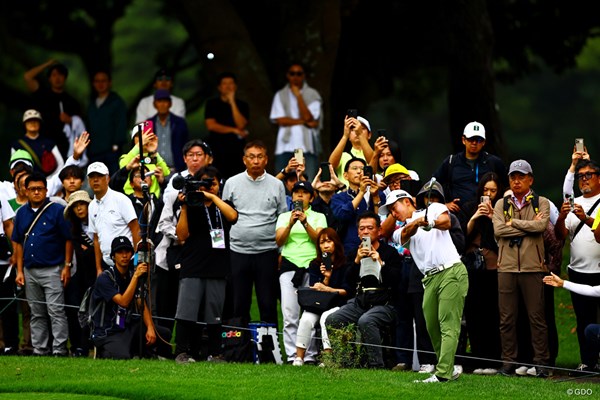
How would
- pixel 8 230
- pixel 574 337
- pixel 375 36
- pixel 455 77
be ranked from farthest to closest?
1. pixel 375 36
2. pixel 455 77
3. pixel 574 337
4. pixel 8 230

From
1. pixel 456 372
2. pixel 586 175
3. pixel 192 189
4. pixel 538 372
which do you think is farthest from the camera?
pixel 192 189

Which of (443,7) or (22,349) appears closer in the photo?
(22,349)

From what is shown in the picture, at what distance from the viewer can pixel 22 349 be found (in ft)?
65.4

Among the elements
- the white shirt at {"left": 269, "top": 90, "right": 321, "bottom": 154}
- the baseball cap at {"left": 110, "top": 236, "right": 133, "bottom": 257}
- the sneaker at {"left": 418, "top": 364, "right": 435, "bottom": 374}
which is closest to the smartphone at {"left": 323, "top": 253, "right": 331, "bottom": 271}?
the sneaker at {"left": 418, "top": 364, "right": 435, "bottom": 374}

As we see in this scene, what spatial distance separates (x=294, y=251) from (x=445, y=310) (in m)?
3.38

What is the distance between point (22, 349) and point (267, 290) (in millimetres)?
3354

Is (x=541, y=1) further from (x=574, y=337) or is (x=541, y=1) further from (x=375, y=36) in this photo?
(x=574, y=337)

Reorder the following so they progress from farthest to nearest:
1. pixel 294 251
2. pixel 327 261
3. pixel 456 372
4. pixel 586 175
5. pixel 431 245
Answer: pixel 294 251, pixel 327 261, pixel 586 175, pixel 456 372, pixel 431 245

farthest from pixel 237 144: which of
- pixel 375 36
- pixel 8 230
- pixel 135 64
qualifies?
pixel 135 64

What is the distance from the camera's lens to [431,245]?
16.3 metres

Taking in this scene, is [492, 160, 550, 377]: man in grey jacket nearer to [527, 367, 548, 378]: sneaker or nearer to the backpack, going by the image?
[527, 367, 548, 378]: sneaker

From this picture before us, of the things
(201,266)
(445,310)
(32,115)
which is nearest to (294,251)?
(201,266)

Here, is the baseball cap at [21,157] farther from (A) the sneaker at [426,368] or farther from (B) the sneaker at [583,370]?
(B) the sneaker at [583,370]

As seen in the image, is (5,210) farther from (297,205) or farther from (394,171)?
(394,171)
